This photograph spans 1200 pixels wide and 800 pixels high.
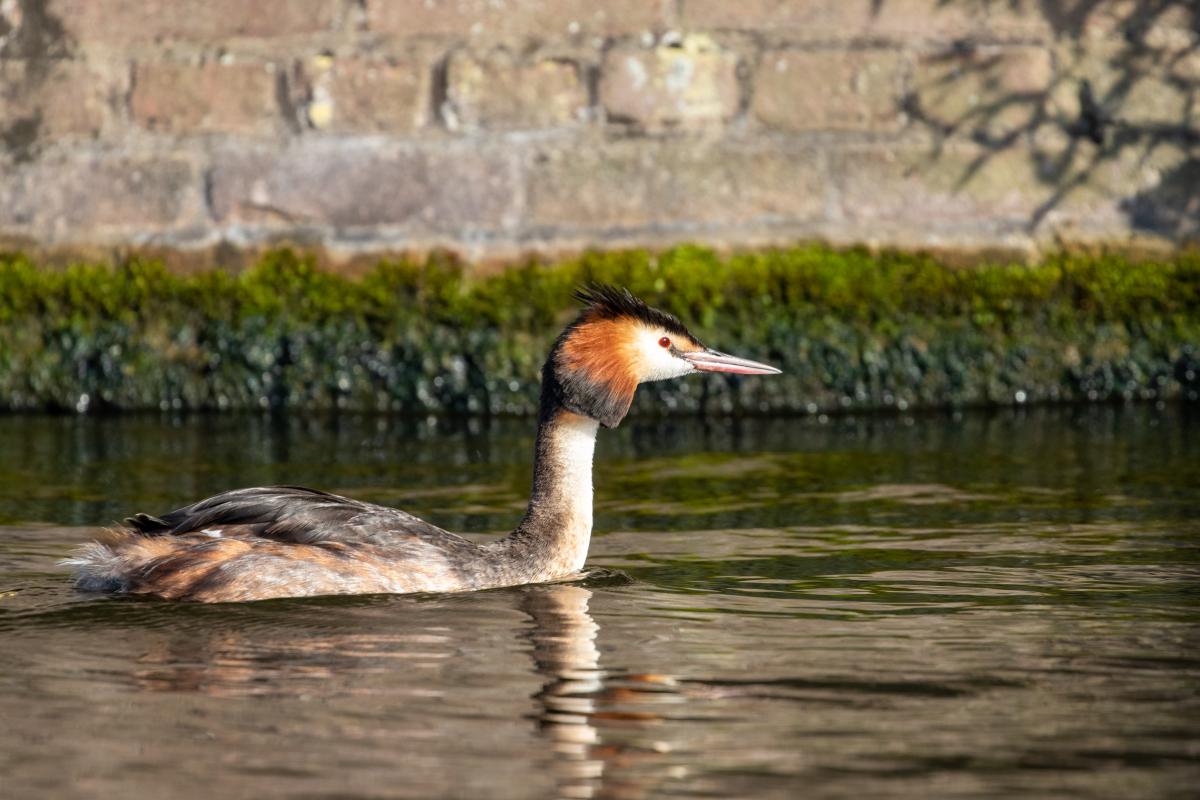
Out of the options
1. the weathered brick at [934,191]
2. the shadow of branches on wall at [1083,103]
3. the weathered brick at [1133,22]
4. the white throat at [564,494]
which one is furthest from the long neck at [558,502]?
the weathered brick at [1133,22]

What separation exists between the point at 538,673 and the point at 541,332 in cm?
510

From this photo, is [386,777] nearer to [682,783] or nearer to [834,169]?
[682,783]

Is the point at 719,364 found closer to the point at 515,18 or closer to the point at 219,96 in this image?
the point at 515,18

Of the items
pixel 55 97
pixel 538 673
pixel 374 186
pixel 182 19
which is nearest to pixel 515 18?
pixel 374 186

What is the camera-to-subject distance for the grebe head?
625 cm

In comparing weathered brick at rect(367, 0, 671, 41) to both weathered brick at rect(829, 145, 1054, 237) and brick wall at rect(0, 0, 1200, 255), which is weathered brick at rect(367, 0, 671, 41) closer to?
brick wall at rect(0, 0, 1200, 255)

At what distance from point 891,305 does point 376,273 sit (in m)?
2.43

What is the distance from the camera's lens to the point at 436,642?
5.05 metres

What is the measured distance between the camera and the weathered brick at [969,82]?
959cm

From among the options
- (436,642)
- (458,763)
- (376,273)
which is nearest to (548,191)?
(376,273)

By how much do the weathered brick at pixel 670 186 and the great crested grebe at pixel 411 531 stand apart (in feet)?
10.4

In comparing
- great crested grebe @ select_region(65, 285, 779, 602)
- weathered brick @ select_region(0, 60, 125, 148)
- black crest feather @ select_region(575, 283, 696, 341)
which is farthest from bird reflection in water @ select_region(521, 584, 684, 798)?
weathered brick @ select_region(0, 60, 125, 148)

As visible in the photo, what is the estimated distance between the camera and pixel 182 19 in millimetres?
9656

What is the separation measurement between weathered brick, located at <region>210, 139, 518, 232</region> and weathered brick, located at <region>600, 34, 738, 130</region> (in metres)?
0.61
